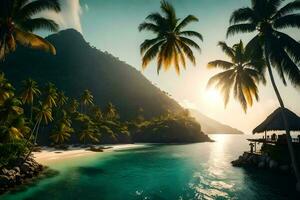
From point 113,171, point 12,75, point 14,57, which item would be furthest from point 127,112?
point 113,171

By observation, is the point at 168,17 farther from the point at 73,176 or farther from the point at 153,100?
the point at 153,100

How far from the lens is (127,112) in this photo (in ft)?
496

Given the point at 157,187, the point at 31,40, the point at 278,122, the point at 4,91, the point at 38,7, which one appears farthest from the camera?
the point at 4,91

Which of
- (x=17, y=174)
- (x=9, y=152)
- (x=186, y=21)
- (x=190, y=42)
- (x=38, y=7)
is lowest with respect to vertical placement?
(x=17, y=174)

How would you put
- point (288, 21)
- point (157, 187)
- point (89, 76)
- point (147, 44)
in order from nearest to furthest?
1. point (288, 21)
2. point (147, 44)
3. point (157, 187)
4. point (89, 76)

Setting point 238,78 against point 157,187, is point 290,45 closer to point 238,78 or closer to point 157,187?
point 238,78

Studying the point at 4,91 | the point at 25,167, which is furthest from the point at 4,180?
the point at 4,91

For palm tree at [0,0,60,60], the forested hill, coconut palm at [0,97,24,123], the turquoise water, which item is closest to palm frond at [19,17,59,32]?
palm tree at [0,0,60,60]

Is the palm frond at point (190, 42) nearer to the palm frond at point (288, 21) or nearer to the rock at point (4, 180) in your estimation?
the palm frond at point (288, 21)

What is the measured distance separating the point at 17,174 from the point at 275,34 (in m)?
27.0

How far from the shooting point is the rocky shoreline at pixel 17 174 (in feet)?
77.6

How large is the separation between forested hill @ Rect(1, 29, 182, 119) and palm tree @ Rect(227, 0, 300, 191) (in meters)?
127

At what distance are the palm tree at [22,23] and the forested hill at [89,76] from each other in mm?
126679

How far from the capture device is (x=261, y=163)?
3394cm
